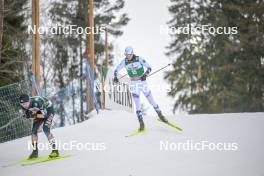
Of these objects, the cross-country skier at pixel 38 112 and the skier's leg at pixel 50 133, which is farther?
the skier's leg at pixel 50 133

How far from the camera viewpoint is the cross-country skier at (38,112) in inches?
308

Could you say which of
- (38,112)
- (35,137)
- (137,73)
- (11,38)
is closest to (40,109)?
(38,112)

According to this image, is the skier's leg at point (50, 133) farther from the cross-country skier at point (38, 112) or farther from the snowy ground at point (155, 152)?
the snowy ground at point (155, 152)

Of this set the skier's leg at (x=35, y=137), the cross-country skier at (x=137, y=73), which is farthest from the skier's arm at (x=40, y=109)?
the cross-country skier at (x=137, y=73)

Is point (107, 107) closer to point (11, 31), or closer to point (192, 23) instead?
point (11, 31)

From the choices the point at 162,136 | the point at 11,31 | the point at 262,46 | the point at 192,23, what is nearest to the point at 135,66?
the point at 162,136

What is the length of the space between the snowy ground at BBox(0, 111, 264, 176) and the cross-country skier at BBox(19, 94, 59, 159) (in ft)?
1.66

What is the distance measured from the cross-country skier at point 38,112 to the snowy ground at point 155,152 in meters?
0.50

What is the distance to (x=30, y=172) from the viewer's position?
7.09 meters

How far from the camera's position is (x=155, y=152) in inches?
308

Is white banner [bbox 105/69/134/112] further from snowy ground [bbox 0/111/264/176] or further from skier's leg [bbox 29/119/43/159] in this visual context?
skier's leg [bbox 29/119/43/159]

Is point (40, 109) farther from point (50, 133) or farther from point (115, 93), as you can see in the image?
point (115, 93)

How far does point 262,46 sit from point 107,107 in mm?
11247

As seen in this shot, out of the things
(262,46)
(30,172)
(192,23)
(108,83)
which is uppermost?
(192,23)
